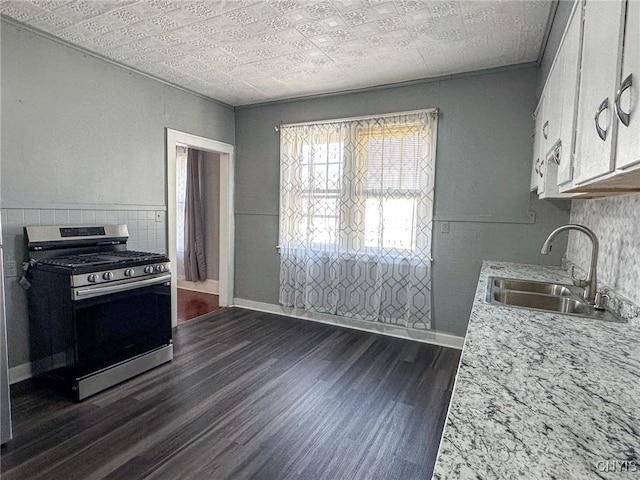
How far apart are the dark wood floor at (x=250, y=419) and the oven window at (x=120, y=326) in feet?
0.76

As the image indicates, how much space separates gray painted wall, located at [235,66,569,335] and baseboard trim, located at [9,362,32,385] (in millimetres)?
3495

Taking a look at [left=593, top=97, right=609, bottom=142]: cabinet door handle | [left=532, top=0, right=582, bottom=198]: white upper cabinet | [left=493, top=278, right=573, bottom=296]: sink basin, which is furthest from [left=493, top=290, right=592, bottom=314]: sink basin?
[left=593, top=97, right=609, bottom=142]: cabinet door handle

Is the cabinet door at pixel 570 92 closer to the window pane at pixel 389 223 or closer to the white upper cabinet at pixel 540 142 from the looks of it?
the white upper cabinet at pixel 540 142

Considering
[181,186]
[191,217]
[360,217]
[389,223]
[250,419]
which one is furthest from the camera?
[181,186]

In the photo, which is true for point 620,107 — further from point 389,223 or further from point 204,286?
point 204,286

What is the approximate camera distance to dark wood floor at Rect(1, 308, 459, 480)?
177 centimetres

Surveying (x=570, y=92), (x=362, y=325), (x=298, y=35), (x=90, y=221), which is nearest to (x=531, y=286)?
(x=570, y=92)

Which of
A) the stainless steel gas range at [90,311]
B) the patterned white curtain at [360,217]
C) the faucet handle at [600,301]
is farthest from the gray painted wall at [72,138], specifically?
the faucet handle at [600,301]

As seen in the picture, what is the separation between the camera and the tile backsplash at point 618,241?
1439 millimetres

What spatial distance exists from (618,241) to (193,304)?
14.9 ft

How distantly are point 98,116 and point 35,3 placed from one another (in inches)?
36.2

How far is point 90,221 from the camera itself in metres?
2.96

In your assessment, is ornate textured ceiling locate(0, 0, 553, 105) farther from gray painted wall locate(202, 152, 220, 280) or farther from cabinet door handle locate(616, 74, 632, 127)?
gray painted wall locate(202, 152, 220, 280)

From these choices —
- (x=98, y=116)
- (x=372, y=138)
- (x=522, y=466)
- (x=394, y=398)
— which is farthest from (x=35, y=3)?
(x=394, y=398)
